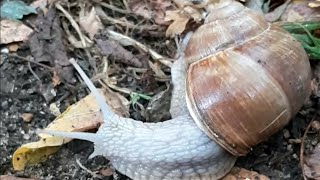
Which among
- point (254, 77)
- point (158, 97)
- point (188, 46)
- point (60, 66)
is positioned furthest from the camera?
point (60, 66)

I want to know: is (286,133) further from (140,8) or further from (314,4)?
(140,8)

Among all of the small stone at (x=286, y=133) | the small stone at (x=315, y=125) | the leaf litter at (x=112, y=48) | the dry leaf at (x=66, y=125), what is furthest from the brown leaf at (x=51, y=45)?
the small stone at (x=315, y=125)

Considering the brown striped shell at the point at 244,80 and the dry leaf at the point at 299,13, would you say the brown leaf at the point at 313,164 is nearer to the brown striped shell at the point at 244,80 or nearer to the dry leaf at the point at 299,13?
the brown striped shell at the point at 244,80

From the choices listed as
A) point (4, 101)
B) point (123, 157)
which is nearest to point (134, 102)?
point (123, 157)

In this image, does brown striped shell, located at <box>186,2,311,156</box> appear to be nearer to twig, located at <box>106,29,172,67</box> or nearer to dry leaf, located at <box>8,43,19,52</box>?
twig, located at <box>106,29,172,67</box>

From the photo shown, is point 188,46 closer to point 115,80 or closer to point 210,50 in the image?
point 210,50

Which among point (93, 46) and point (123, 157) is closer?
point (123, 157)

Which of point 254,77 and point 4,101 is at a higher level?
point 254,77
